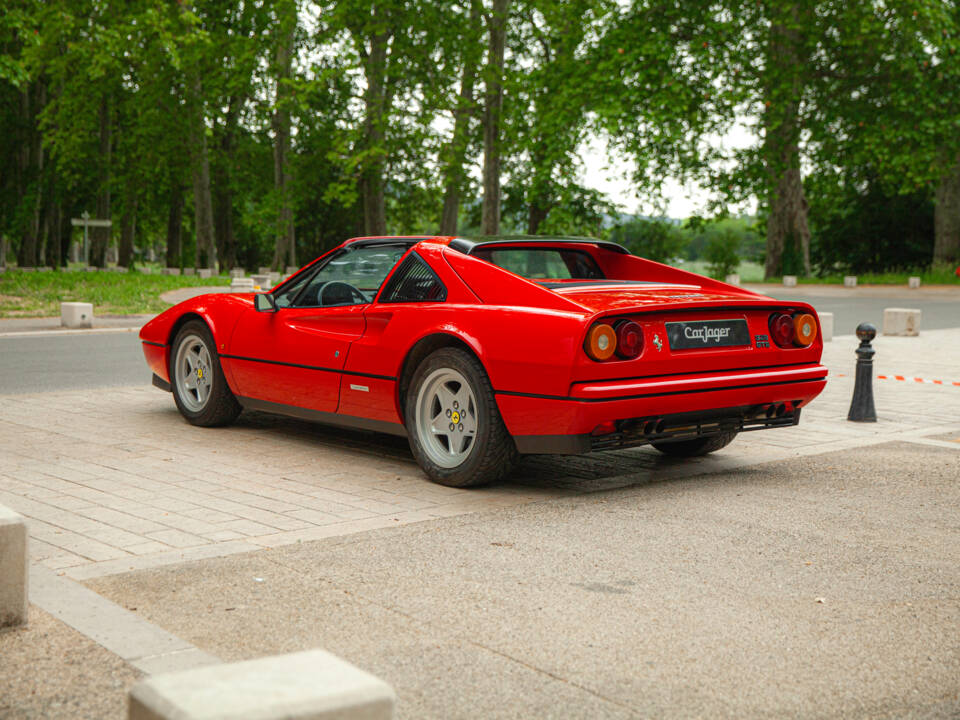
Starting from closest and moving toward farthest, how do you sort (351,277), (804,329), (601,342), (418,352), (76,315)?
(601,342) → (418,352) → (804,329) → (351,277) → (76,315)

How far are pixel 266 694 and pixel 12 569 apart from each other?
1.86 metres

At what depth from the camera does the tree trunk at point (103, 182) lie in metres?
46.6

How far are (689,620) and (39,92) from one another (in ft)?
161

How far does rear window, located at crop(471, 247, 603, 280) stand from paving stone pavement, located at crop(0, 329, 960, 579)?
1.18 metres

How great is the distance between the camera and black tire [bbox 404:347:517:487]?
5.91 metres

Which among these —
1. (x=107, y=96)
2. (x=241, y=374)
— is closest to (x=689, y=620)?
(x=241, y=374)

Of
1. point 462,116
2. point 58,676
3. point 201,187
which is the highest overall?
point 462,116

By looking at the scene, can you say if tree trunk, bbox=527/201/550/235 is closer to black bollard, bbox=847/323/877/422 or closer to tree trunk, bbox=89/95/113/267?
tree trunk, bbox=89/95/113/267

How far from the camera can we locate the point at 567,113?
115 feet

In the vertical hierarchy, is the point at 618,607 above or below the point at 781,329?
below

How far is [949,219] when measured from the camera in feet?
145

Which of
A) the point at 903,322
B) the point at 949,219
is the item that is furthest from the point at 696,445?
the point at 949,219

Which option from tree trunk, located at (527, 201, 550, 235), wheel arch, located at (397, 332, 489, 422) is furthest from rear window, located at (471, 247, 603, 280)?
tree trunk, located at (527, 201, 550, 235)

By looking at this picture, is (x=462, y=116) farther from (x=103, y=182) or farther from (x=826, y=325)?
(x=103, y=182)
